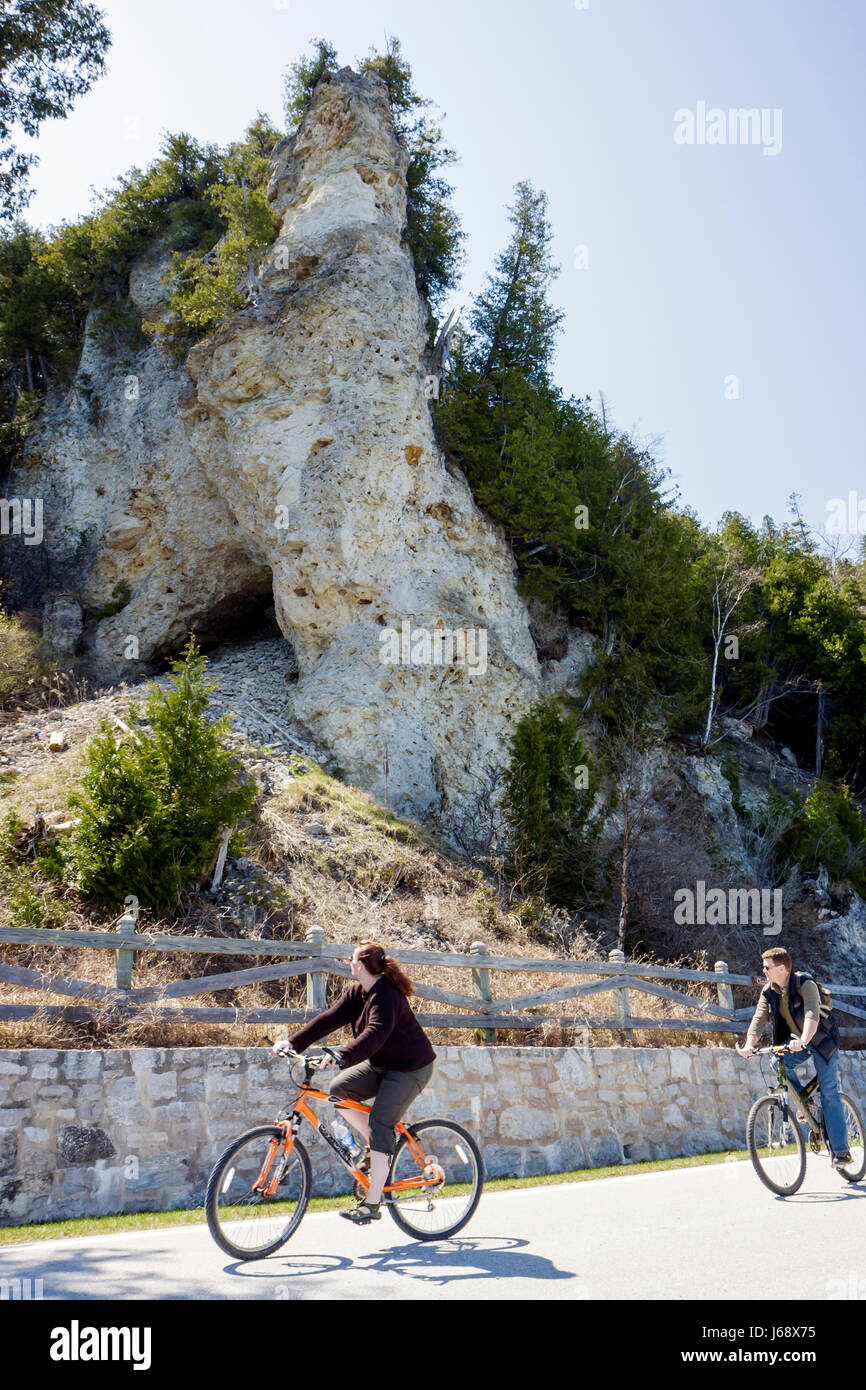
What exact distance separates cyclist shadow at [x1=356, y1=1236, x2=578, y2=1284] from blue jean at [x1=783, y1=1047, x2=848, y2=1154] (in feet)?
10.4

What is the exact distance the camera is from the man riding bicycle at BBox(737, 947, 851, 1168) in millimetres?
7758

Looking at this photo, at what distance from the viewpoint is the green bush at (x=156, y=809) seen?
1199 cm

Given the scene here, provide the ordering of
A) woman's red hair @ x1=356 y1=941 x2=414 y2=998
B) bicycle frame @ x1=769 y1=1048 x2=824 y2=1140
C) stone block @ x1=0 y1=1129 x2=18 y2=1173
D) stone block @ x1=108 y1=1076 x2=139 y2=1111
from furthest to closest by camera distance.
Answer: bicycle frame @ x1=769 y1=1048 x2=824 y2=1140 → stone block @ x1=108 y1=1076 x2=139 y2=1111 → stone block @ x1=0 y1=1129 x2=18 y2=1173 → woman's red hair @ x1=356 y1=941 x2=414 y2=998

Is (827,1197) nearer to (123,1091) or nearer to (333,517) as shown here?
(123,1091)

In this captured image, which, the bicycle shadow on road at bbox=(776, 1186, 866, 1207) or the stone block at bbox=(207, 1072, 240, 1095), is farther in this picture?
the stone block at bbox=(207, 1072, 240, 1095)

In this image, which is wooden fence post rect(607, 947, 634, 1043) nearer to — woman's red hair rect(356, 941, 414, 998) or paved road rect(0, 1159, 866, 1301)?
paved road rect(0, 1159, 866, 1301)

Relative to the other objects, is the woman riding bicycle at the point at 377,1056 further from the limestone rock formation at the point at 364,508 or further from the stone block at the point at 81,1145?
the limestone rock formation at the point at 364,508

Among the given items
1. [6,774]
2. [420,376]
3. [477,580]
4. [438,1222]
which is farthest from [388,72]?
[438,1222]

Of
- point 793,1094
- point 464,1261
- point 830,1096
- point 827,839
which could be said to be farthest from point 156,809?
point 827,839

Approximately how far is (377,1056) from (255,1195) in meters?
0.99

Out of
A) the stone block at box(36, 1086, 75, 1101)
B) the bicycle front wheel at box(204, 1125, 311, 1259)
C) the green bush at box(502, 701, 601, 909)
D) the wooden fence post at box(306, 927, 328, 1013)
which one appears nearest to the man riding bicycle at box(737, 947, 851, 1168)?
the wooden fence post at box(306, 927, 328, 1013)

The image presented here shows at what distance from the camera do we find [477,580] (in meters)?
24.9

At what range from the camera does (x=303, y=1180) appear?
5.57 m
